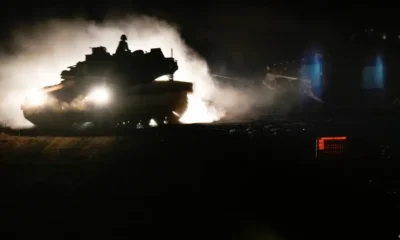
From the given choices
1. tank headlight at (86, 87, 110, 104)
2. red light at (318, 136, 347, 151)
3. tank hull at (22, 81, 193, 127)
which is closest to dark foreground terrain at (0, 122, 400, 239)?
red light at (318, 136, 347, 151)

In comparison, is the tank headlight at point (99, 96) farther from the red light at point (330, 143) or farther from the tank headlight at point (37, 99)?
the red light at point (330, 143)

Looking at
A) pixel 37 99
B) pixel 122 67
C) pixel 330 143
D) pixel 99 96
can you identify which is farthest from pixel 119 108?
pixel 330 143

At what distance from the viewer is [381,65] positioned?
1121 inches

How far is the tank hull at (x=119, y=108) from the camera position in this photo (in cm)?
1645

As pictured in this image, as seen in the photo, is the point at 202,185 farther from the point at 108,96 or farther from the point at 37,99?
the point at 37,99

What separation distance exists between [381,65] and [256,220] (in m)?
25.5

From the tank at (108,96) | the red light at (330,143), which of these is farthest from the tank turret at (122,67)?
the red light at (330,143)

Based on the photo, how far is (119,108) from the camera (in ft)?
54.9

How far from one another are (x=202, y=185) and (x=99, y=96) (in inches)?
367

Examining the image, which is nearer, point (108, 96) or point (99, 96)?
point (99, 96)

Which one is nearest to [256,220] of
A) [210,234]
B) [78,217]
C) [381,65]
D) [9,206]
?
[210,234]

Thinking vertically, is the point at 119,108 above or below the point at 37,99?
below

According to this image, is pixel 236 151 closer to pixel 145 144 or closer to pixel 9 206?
pixel 145 144

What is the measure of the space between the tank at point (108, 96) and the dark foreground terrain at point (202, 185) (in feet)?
11.5
